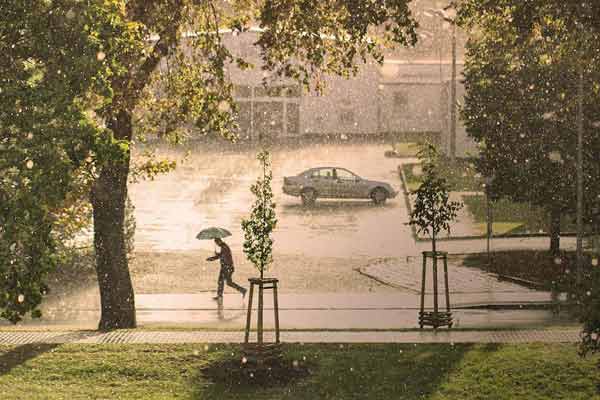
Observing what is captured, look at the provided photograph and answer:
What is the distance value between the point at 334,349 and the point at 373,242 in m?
18.0

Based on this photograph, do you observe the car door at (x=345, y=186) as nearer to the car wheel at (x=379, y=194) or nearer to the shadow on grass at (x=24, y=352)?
the car wheel at (x=379, y=194)

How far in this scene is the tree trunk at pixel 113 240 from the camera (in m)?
20.0

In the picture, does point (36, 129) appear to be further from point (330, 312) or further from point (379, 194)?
point (379, 194)

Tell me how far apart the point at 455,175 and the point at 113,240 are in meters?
33.1

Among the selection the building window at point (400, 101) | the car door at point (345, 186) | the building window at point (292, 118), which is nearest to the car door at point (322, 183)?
→ the car door at point (345, 186)

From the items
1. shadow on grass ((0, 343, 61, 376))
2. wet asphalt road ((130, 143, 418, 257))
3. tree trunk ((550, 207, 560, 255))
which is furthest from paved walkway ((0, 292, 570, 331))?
wet asphalt road ((130, 143, 418, 257))

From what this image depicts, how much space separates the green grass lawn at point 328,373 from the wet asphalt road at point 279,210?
52.0 feet

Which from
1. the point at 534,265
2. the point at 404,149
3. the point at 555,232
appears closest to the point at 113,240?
the point at 534,265

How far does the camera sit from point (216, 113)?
20.1m

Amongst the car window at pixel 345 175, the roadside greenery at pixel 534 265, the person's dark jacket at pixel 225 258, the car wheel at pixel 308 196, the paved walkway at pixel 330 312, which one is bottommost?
the paved walkway at pixel 330 312

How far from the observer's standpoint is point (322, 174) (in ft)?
148

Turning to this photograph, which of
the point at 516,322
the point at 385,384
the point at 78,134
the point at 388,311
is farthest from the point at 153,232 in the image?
the point at 78,134

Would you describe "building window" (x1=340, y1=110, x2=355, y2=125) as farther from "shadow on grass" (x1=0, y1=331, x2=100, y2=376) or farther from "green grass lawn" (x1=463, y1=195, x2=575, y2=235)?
"shadow on grass" (x1=0, y1=331, x2=100, y2=376)

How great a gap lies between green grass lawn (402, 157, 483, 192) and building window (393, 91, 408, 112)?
16564 mm
